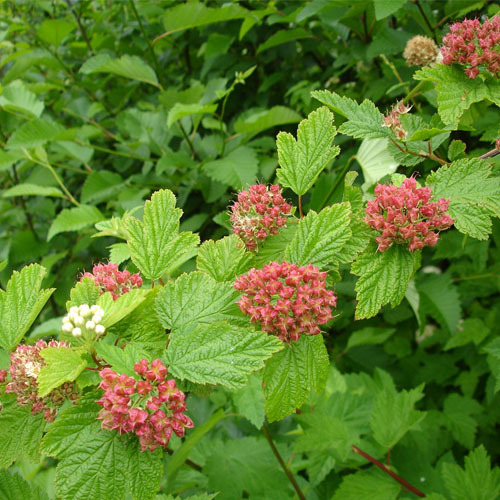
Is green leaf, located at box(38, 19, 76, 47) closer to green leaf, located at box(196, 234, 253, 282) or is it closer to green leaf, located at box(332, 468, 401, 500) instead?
green leaf, located at box(196, 234, 253, 282)

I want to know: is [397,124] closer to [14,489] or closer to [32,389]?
[32,389]

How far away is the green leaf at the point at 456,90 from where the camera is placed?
103 cm

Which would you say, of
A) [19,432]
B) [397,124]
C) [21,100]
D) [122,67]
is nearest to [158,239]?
[19,432]

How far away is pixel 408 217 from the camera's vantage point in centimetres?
89

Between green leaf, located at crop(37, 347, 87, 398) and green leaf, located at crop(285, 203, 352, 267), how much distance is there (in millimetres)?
454

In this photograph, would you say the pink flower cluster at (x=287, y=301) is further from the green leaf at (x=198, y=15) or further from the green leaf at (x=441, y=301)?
the green leaf at (x=198, y=15)

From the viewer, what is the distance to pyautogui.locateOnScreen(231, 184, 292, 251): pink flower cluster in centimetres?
102

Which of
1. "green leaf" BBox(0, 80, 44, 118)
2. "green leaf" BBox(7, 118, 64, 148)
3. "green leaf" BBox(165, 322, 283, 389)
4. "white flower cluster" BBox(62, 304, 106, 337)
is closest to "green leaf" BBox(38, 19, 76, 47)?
"green leaf" BBox(0, 80, 44, 118)

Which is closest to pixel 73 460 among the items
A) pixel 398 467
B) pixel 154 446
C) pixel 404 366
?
pixel 154 446

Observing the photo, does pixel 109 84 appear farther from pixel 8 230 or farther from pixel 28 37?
pixel 8 230

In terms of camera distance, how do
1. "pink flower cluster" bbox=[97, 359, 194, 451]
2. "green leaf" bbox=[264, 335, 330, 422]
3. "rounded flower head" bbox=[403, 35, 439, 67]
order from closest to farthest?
"pink flower cluster" bbox=[97, 359, 194, 451], "green leaf" bbox=[264, 335, 330, 422], "rounded flower head" bbox=[403, 35, 439, 67]

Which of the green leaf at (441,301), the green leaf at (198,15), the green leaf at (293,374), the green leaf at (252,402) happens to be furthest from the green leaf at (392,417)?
the green leaf at (198,15)

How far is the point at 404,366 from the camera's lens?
3.02m

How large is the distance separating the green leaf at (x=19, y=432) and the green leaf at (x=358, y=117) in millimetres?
926
